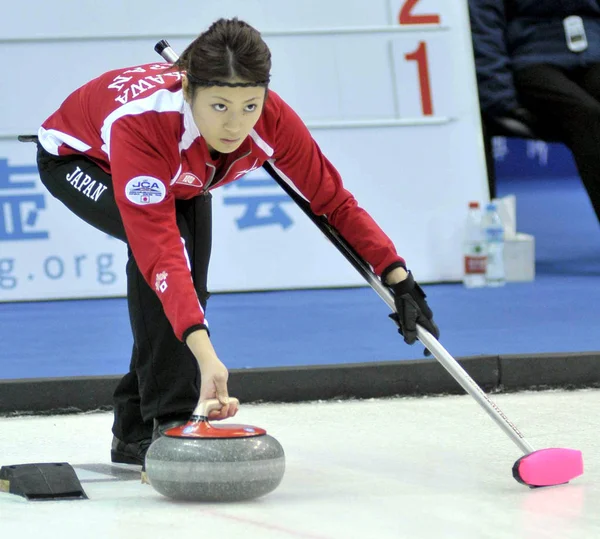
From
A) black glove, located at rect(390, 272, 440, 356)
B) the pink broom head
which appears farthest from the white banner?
the pink broom head

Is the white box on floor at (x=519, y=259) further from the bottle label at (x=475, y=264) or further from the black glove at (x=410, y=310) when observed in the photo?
the black glove at (x=410, y=310)

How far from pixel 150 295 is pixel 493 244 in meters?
2.91

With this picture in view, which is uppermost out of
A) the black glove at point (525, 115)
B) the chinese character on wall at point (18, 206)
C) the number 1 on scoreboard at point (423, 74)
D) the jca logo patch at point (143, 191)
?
the number 1 on scoreboard at point (423, 74)

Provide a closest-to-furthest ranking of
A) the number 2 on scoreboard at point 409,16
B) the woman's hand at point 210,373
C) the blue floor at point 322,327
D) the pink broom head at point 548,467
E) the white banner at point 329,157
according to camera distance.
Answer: the woman's hand at point 210,373
the pink broom head at point 548,467
the blue floor at point 322,327
the white banner at point 329,157
the number 2 on scoreboard at point 409,16

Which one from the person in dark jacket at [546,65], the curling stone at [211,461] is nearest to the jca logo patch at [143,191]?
the curling stone at [211,461]

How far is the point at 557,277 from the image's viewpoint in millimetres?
5551

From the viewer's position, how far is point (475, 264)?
522 cm

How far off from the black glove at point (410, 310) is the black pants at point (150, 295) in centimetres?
41

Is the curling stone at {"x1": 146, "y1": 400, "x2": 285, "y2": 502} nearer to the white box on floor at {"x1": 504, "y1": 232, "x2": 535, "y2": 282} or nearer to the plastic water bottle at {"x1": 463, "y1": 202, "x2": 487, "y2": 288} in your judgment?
the plastic water bottle at {"x1": 463, "y1": 202, "x2": 487, "y2": 288}

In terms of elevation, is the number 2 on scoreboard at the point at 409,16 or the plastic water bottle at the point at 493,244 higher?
the number 2 on scoreboard at the point at 409,16

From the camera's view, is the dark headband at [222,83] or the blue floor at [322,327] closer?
the dark headband at [222,83]

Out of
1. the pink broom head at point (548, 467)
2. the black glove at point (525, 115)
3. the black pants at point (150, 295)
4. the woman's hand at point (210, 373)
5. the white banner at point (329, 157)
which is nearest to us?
the woman's hand at point (210, 373)

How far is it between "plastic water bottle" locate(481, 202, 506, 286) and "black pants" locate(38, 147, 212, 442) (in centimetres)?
272

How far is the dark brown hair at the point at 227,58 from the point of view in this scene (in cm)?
225
